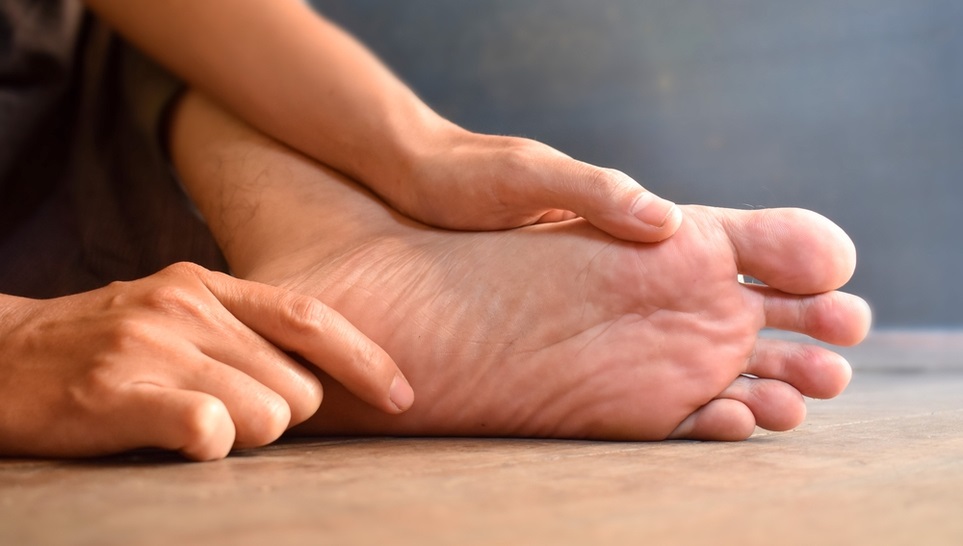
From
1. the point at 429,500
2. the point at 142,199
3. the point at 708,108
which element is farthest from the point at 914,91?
the point at 429,500

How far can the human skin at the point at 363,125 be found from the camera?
2.44 ft

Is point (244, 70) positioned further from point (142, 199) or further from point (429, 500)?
point (429, 500)

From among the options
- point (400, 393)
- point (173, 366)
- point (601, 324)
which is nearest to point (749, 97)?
point (601, 324)

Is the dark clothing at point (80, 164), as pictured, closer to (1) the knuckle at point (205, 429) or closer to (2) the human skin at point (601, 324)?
(2) the human skin at point (601, 324)

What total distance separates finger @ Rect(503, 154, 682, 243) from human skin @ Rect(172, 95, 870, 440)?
0.07 ft

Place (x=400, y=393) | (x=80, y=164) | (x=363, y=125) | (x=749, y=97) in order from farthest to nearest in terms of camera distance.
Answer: (x=749, y=97) < (x=80, y=164) < (x=363, y=125) < (x=400, y=393)

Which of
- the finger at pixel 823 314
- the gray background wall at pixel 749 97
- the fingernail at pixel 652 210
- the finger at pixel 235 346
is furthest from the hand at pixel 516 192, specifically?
the gray background wall at pixel 749 97

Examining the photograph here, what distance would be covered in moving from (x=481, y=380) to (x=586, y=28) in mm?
2108

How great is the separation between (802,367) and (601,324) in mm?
169

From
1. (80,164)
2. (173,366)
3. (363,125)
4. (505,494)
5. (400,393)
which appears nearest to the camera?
(505,494)

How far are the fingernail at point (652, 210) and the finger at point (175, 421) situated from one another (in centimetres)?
34

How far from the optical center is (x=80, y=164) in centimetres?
108

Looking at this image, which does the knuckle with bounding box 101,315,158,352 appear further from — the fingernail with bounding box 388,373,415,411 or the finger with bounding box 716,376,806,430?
the finger with bounding box 716,376,806,430

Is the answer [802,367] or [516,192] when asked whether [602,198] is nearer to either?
[516,192]
